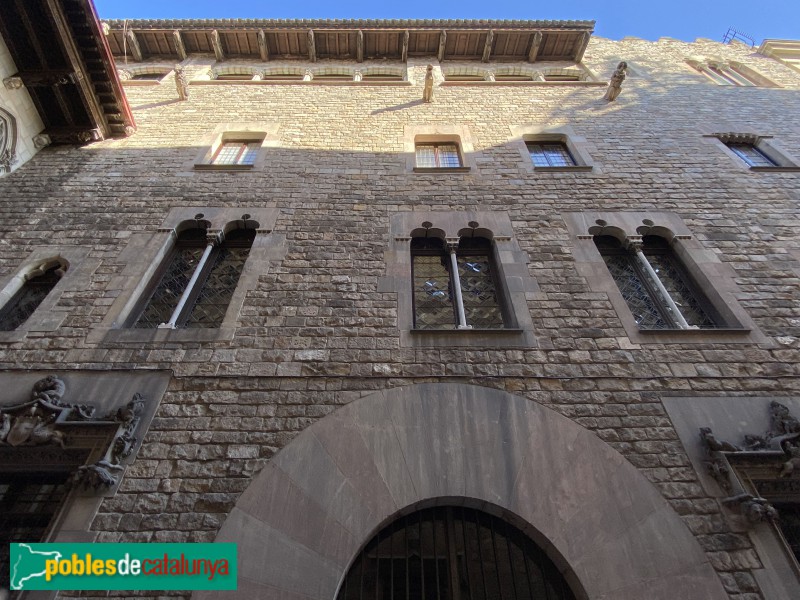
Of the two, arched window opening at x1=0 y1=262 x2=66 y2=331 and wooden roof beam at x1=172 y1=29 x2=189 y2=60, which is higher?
wooden roof beam at x1=172 y1=29 x2=189 y2=60

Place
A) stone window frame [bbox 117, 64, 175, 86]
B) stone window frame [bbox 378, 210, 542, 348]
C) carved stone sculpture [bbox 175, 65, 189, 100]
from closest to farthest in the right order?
stone window frame [bbox 378, 210, 542, 348]
carved stone sculpture [bbox 175, 65, 189, 100]
stone window frame [bbox 117, 64, 175, 86]

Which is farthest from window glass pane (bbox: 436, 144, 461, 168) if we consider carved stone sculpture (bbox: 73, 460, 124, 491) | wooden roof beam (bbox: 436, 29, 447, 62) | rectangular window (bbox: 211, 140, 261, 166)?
carved stone sculpture (bbox: 73, 460, 124, 491)

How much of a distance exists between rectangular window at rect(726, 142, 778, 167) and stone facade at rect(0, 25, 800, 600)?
37 centimetres

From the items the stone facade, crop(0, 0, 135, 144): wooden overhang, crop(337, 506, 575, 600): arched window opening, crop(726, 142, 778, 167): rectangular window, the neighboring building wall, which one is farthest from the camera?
crop(726, 142, 778, 167): rectangular window

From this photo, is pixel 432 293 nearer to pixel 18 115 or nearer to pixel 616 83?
pixel 616 83

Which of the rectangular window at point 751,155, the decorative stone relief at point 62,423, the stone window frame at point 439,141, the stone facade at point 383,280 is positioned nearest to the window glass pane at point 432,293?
the stone facade at point 383,280

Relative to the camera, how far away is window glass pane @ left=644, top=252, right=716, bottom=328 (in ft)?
16.0

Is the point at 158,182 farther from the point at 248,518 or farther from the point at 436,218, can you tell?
the point at 248,518

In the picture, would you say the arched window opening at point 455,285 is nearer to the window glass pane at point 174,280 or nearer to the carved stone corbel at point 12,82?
the window glass pane at point 174,280

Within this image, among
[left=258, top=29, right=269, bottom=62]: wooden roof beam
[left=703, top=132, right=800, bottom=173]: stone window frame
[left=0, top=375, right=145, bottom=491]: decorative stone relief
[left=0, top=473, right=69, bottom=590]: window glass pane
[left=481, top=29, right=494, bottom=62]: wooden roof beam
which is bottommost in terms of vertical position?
[left=0, top=473, right=69, bottom=590]: window glass pane

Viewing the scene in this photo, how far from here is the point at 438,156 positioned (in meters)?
7.69

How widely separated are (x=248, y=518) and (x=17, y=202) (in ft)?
19.8

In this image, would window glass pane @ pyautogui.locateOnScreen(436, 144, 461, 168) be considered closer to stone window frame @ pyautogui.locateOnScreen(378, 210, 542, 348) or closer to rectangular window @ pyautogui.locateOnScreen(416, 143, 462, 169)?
rectangular window @ pyautogui.locateOnScreen(416, 143, 462, 169)

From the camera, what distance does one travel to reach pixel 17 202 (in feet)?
20.6
